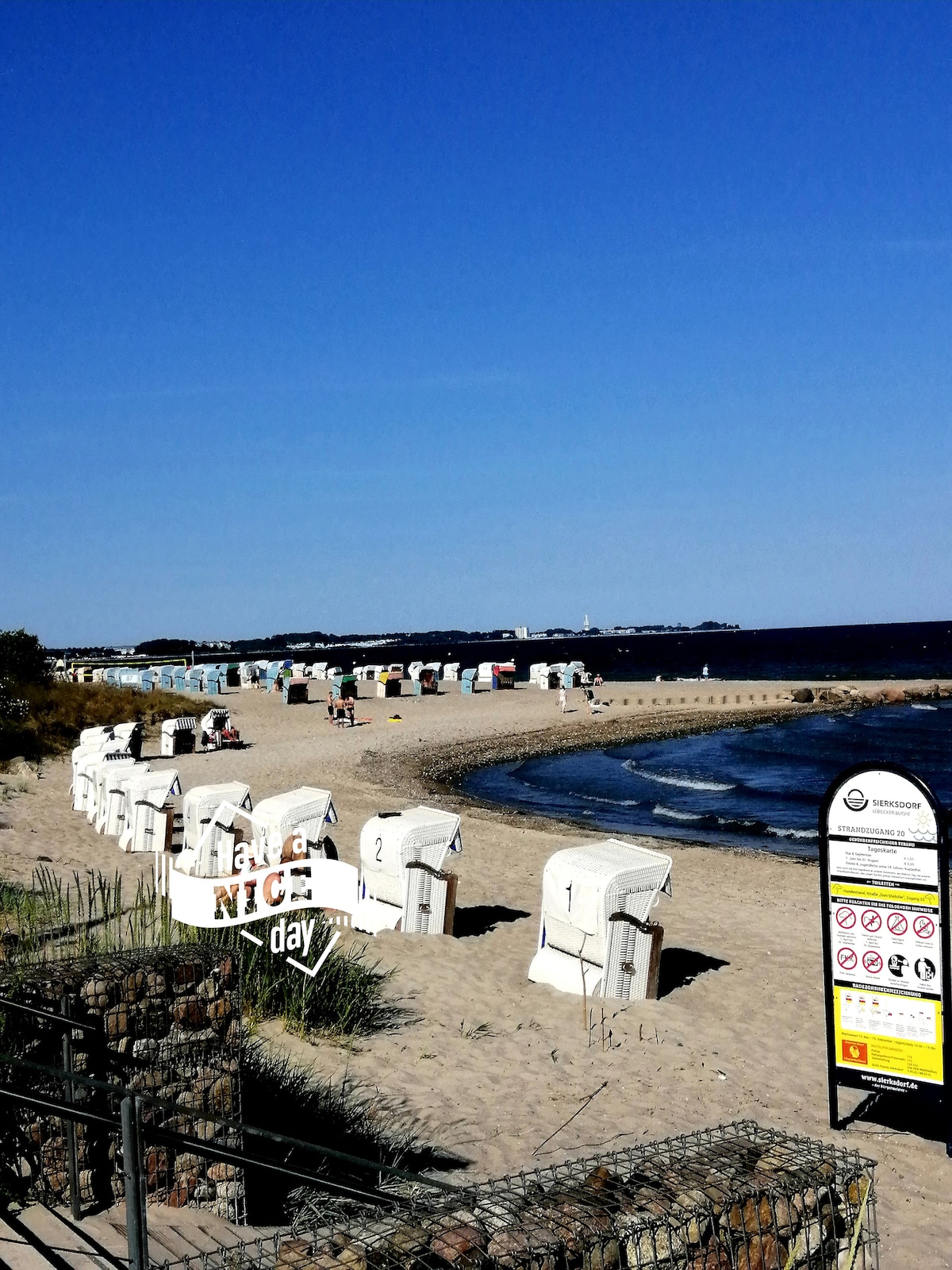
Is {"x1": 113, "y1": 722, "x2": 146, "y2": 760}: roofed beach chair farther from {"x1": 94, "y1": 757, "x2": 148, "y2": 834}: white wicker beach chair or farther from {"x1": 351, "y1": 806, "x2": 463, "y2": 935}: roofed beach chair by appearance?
{"x1": 351, "y1": 806, "x2": 463, "y2": 935}: roofed beach chair

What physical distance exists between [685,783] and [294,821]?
17.8 metres

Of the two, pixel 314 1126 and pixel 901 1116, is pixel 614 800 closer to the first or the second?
pixel 901 1116

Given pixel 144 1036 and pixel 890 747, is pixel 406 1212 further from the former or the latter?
pixel 890 747

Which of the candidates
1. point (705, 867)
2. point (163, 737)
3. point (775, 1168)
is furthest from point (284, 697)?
point (775, 1168)

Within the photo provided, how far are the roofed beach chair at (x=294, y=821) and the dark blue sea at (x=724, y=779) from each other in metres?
8.90

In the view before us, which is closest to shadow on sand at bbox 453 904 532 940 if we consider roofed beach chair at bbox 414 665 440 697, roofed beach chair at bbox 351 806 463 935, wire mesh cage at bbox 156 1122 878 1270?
roofed beach chair at bbox 351 806 463 935

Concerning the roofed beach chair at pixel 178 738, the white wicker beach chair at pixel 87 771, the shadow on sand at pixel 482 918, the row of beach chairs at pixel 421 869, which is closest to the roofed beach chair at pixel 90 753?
the white wicker beach chair at pixel 87 771

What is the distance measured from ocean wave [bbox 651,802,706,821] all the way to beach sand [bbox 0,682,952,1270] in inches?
166

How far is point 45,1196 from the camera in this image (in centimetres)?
393

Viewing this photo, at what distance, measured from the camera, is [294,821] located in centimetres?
1074

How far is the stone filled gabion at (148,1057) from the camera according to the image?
13.3ft

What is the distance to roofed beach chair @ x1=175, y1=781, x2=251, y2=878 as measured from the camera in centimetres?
1141

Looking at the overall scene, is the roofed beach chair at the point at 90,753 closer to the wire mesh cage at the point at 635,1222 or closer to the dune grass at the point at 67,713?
the dune grass at the point at 67,713

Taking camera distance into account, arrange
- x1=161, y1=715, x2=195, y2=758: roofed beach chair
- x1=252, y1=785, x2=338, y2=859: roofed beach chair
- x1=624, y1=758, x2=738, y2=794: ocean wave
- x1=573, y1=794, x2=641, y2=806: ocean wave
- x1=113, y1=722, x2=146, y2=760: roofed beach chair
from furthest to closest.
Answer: x1=161, y1=715, x2=195, y2=758: roofed beach chair, x1=624, y1=758, x2=738, y2=794: ocean wave, x1=573, y1=794, x2=641, y2=806: ocean wave, x1=113, y1=722, x2=146, y2=760: roofed beach chair, x1=252, y1=785, x2=338, y2=859: roofed beach chair
